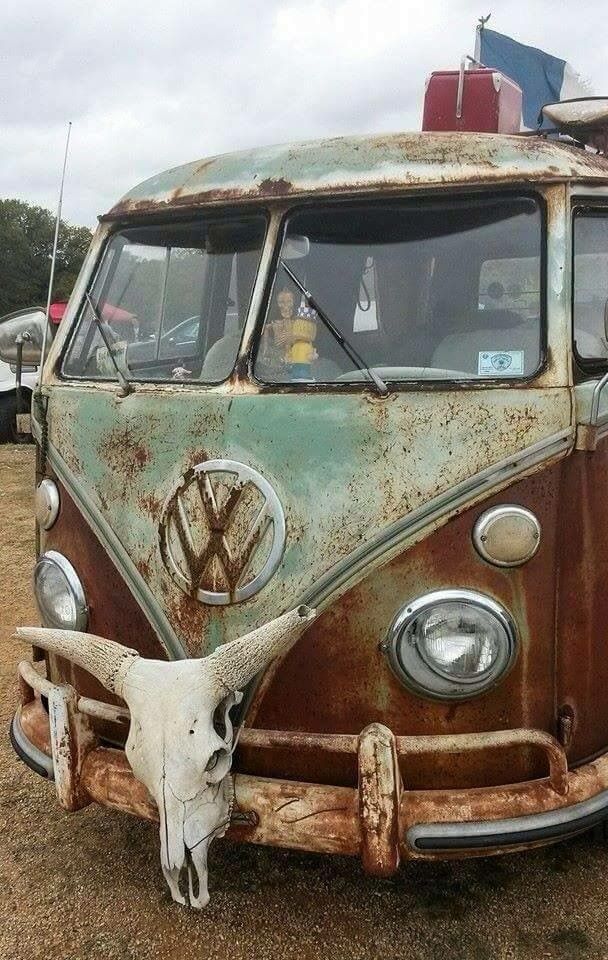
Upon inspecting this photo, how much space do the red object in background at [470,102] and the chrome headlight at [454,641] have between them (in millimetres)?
2270

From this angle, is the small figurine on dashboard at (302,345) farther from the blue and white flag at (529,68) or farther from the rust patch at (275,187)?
the blue and white flag at (529,68)

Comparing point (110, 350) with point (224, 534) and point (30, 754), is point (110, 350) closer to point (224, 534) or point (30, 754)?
point (224, 534)

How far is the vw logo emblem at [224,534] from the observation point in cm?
231

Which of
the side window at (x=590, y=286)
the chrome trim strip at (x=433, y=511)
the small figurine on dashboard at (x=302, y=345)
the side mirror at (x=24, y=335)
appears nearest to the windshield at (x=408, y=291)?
the small figurine on dashboard at (x=302, y=345)

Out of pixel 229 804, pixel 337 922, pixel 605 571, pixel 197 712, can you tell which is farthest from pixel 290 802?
pixel 605 571

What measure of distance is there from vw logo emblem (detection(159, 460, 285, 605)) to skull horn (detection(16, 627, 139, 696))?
262 millimetres

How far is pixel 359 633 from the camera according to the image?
2279 mm

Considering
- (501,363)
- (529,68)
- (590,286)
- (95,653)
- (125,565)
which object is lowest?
(95,653)

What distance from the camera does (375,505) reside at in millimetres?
2295

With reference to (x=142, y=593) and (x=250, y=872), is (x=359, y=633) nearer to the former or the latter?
(x=142, y=593)

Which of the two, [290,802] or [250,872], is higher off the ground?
[290,802]

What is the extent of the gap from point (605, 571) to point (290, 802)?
1.08m

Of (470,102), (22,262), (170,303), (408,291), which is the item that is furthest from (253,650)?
(22,262)

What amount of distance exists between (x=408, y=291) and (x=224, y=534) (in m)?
0.97
